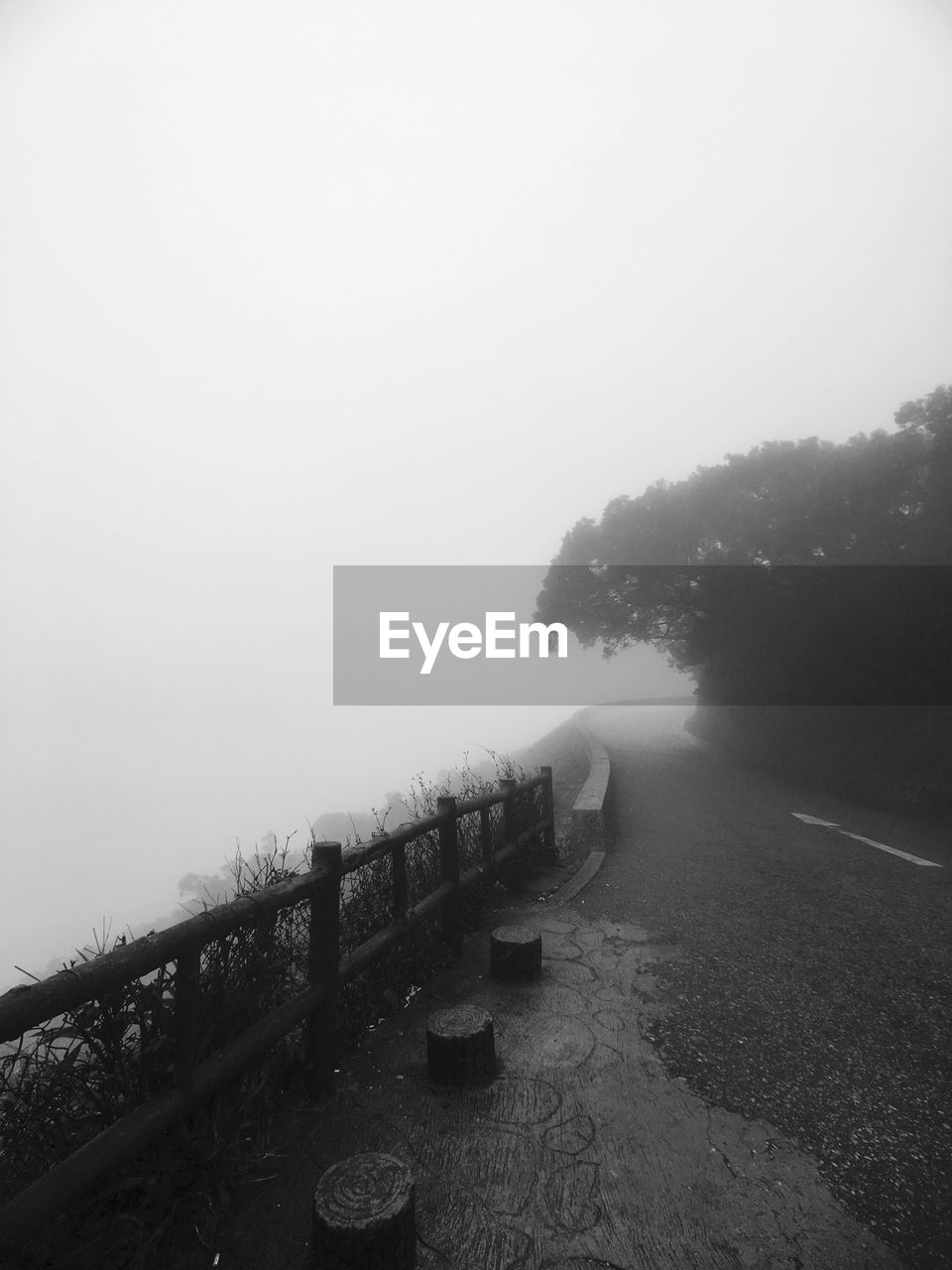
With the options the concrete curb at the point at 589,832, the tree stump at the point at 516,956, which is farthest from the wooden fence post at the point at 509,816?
the tree stump at the point at 516,956

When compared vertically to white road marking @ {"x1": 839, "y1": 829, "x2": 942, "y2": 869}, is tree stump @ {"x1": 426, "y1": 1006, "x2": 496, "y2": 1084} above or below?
above

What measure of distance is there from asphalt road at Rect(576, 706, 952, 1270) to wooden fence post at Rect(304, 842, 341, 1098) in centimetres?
188

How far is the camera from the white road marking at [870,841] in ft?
24.0

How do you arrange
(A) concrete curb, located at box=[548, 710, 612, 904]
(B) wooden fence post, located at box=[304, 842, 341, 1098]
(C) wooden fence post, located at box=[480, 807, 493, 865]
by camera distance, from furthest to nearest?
(A) concrete curb, located at box=[548, 710, 612, 904], (C) wooden fence post, located at box=[480, 807, 493, 865], (B) wooden fence post, located at box=[304, 842, 341, 1098]

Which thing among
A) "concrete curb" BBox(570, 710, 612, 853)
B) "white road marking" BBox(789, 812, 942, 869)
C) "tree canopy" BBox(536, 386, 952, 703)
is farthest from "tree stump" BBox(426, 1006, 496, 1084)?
"tree canopy" BBox(536, 386, 952, 703)

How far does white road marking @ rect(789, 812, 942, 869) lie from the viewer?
730 cm

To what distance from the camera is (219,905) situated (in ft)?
7.78

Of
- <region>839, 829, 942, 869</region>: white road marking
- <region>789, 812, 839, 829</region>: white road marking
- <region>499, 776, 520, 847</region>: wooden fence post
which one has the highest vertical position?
<region>499, 776, 520, 847</region>: wooden fence post

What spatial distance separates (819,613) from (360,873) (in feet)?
42.7

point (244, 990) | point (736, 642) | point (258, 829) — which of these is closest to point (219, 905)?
point (244, 990)

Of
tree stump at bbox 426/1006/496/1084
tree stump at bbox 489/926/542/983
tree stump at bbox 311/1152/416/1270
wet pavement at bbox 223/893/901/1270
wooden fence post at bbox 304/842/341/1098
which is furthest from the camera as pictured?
tree stump at bbox 489/926/542/983

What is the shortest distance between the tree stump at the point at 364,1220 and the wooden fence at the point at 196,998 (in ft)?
1.98

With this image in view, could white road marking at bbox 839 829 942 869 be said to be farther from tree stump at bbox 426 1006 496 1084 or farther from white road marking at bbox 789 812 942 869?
tree stump at bbox 426 1006 496 1084

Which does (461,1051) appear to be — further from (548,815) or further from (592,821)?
(592,821)
